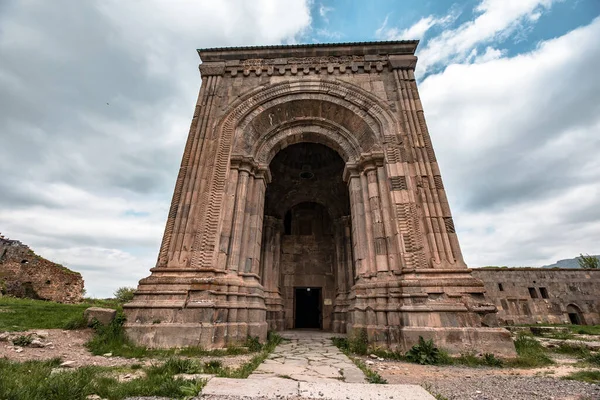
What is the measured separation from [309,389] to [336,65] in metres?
9.63

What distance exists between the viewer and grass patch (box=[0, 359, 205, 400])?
247cm

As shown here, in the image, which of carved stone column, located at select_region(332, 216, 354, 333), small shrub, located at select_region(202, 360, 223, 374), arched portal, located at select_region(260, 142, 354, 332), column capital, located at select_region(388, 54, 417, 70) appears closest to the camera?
small shrub, located at select_region(202, 360, 223, 374)

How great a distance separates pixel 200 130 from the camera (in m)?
8.52

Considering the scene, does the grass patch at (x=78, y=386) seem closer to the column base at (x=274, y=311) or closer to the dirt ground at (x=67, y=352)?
the dirt ground at (x=67, y=352)

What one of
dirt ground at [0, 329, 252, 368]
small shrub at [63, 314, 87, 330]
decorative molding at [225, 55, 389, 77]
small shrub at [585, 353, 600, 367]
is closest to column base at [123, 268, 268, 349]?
dirt ground at [0, 329, 252, 368]

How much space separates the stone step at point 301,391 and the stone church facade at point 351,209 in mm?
3071

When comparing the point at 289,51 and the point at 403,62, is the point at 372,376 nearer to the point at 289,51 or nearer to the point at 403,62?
the point at 403,62

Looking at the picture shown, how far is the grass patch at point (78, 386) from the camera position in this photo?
2.47 metres

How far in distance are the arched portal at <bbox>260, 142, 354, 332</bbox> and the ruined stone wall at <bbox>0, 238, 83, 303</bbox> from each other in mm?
11912

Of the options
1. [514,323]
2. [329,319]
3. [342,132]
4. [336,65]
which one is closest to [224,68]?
[336,65]

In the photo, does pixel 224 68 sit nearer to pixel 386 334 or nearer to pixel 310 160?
pixel 310 160

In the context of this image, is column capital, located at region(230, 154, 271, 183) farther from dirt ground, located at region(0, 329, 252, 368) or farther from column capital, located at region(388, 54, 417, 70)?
column capital, located at region(388, 54, 417, 70)

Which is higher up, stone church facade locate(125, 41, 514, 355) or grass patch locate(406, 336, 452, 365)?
stone church facade locate(125, 41, 514, 355)

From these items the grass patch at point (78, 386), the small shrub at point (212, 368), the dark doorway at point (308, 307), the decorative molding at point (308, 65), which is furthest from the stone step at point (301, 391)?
the dark doorway at point (308, 307)
